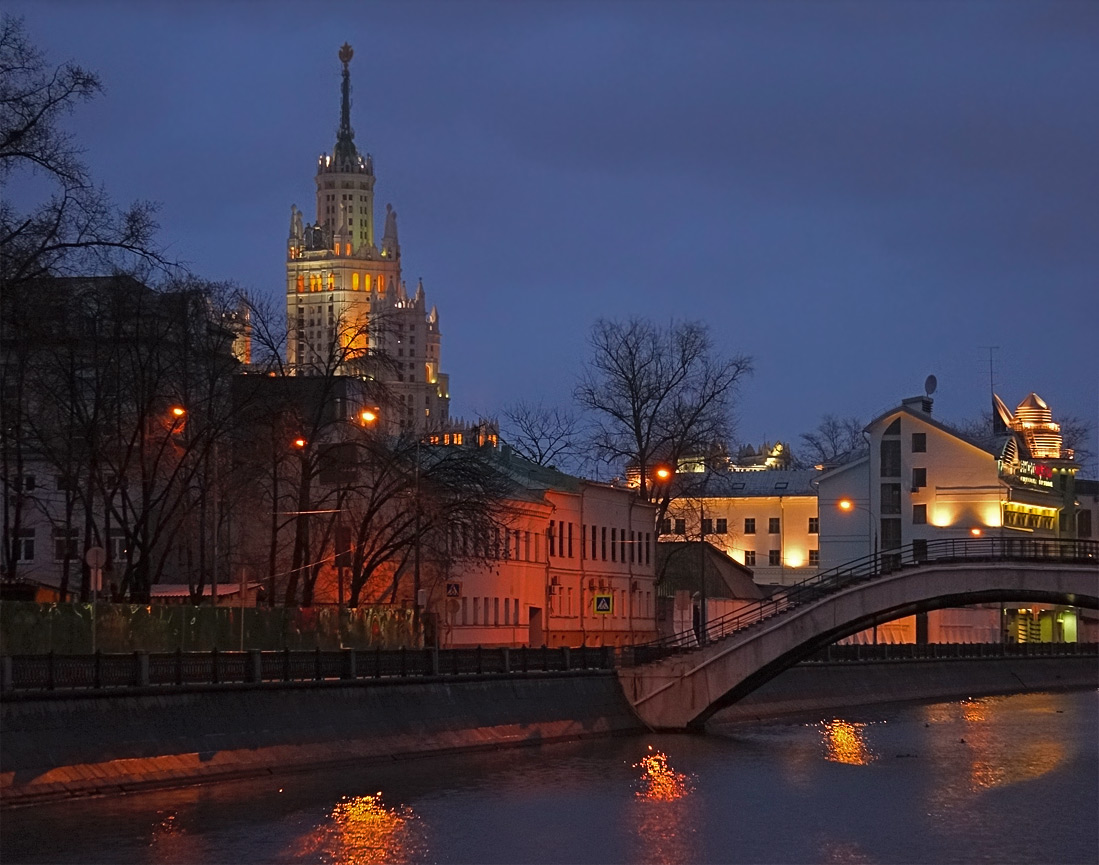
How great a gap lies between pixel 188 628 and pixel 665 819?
14.7 m

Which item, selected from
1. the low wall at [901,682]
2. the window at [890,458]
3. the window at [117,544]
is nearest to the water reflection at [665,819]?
the low wall at [901,682]

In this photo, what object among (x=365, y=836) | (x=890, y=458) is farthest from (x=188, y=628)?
(x=890, y=458)

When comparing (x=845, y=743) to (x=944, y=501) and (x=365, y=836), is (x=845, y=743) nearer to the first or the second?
(x=365, y=836)

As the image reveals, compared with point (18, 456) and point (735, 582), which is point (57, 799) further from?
point (735, 582)

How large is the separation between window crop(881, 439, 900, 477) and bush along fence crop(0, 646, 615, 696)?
213 feet

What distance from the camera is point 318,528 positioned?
75.6 m

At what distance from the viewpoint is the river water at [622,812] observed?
3497cm

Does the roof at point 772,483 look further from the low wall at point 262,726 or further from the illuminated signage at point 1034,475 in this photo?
the low wall at point 262,726

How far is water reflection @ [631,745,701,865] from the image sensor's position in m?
35.8

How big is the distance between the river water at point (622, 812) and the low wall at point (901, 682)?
16746 millimetres

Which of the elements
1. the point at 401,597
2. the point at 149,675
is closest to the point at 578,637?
the point at 401,597

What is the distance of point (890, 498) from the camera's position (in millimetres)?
126688

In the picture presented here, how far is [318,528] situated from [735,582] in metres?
40.5

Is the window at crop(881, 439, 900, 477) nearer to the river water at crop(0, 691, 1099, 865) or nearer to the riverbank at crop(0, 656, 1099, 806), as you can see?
the riverbank at crop(0, 656, 1099, 806)
